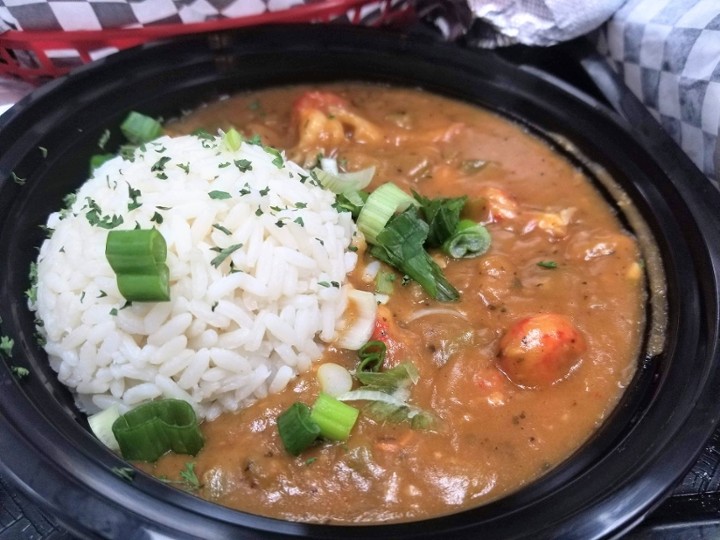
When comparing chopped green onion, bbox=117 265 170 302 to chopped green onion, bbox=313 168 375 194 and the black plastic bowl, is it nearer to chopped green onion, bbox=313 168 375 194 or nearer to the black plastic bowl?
the black plastic bowl

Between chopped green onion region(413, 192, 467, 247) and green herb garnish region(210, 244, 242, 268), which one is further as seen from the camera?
chopped green onion region(413, 192, 467, 247)

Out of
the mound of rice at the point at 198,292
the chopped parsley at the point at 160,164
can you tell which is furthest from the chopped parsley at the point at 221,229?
the chopped parsley at the point at 160,164

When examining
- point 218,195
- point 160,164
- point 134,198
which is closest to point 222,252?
point 218,195

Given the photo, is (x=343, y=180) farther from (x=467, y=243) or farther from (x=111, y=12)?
(x=111, y=12)

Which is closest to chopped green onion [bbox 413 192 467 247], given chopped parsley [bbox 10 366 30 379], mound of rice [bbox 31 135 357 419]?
mound of rice [bbox 31 135 357 419]

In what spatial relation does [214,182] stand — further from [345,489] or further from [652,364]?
[652,364]
